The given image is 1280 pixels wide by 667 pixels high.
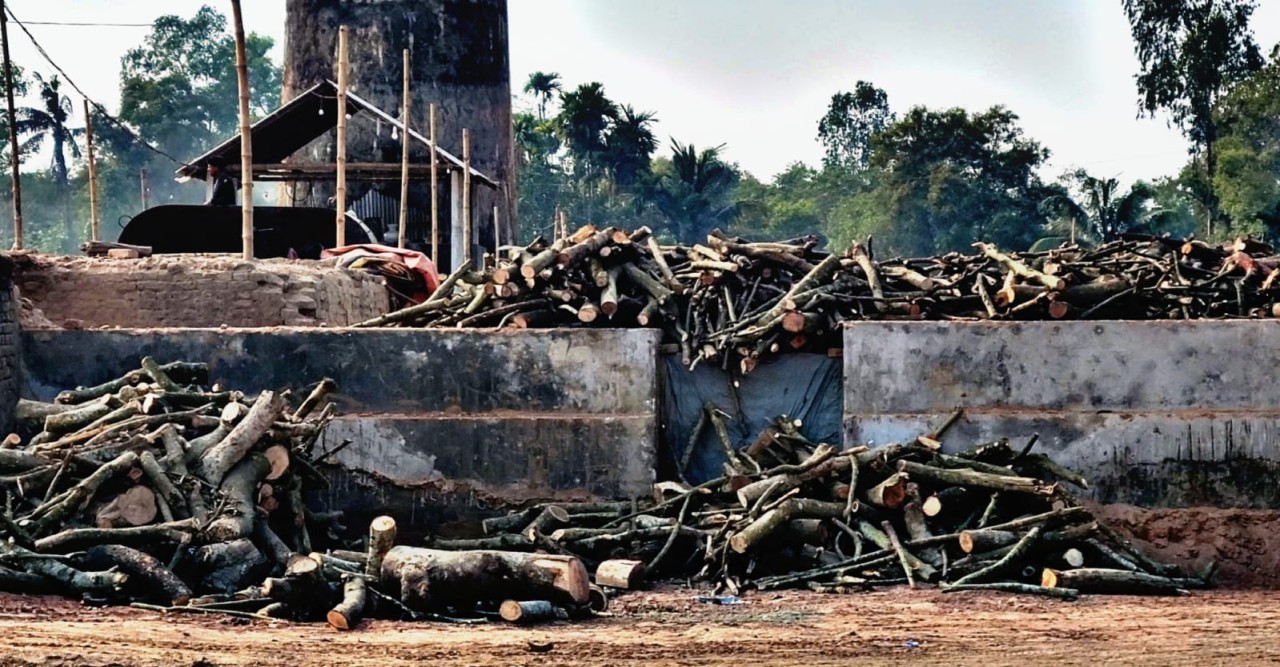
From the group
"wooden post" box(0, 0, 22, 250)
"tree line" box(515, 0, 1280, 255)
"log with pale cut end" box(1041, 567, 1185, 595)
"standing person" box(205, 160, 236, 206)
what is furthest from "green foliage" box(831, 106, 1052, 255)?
"log with pale cut end" box(1041, 567, 1185, 595)

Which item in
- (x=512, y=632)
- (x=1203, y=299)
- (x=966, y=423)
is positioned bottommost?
(x=512, y=632)

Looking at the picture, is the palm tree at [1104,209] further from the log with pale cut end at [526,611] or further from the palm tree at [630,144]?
the log with pale cut end at [526,611]

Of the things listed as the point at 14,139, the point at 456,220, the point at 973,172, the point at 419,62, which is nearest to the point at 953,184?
the point at 973,172

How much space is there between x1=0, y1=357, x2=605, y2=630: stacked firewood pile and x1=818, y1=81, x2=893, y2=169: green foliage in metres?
57.9

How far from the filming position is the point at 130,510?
916 centimetres

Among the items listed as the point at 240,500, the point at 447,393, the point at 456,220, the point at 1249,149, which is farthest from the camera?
the point at 1249,149

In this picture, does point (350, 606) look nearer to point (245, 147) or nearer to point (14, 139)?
point (245, 147)

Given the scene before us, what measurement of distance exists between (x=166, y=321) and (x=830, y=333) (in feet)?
19.7

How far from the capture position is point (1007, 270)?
12812 mm

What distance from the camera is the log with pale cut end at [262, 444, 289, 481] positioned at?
989 centimetres

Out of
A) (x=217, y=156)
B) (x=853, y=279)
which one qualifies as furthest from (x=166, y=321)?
(x=217, y=156)

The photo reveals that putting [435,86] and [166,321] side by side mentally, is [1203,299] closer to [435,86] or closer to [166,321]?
[166,321]

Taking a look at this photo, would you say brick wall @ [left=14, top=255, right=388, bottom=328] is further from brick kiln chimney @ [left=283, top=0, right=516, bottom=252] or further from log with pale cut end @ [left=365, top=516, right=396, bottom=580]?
brick kiln chimney @ [left=283, top=0, right=516, bottom=252]

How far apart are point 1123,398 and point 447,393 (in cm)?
457
